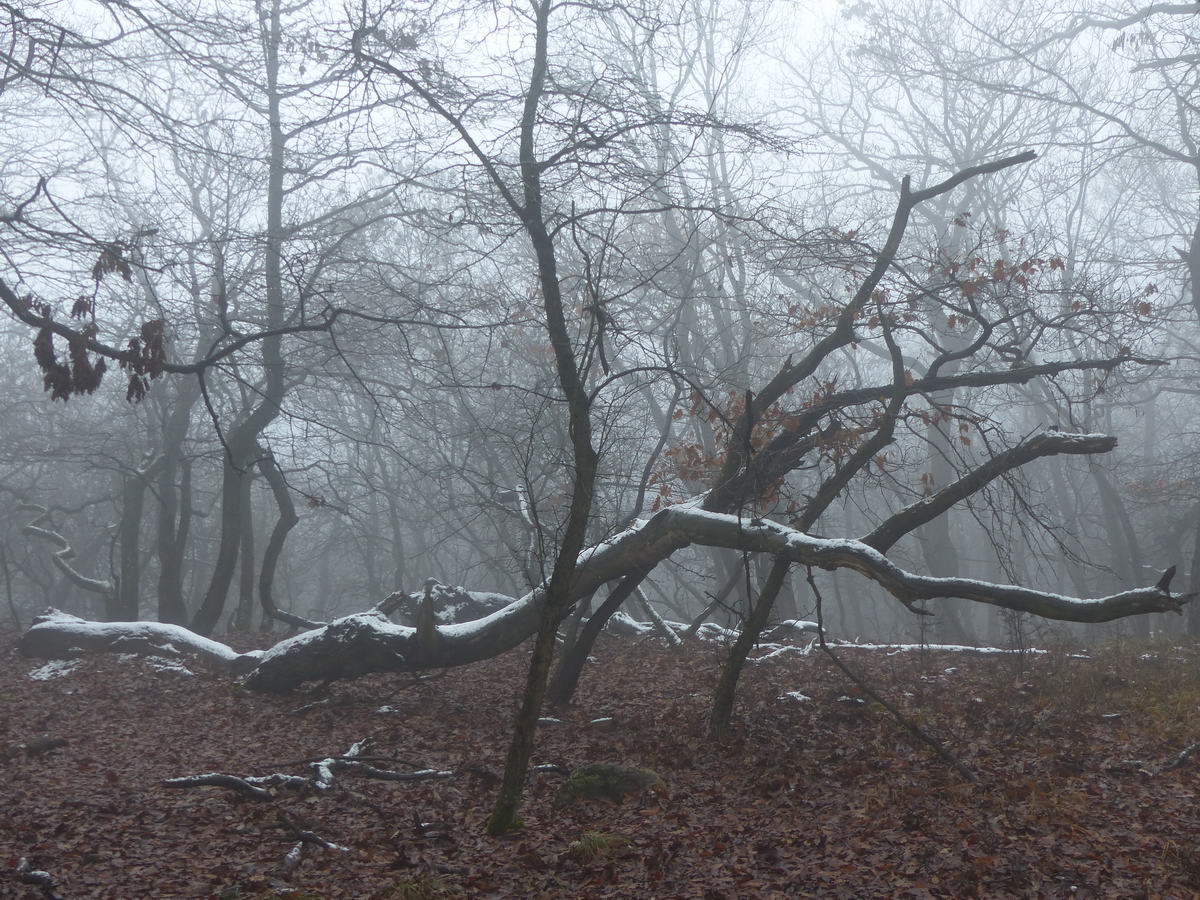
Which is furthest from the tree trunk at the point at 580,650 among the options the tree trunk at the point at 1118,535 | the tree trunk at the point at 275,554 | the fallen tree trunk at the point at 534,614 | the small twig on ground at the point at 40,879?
the tree trunk at the point at 1118,535

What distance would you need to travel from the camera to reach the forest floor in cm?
484

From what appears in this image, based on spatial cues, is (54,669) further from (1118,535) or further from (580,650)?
(1118,535)

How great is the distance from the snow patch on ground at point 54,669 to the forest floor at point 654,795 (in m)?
0.92

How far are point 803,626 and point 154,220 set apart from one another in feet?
32.9

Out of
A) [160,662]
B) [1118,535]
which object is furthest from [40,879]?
[1118,535]

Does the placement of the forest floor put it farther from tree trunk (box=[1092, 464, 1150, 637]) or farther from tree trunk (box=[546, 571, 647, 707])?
tree trunk (box=[1092, 464, 1150, 637])

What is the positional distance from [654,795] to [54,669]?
8.47 m

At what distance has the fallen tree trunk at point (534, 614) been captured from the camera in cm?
571

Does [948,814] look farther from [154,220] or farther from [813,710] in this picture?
[154,220]

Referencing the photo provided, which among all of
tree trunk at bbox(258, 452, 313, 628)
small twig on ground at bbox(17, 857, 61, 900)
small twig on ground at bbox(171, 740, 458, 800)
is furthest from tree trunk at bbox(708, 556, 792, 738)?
tree trunk at bbox(258, 452, 313, 628)

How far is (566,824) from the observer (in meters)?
5.79

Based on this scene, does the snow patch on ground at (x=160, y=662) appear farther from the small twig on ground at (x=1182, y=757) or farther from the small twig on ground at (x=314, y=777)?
the small twig on ground at (x=1182, y=757)

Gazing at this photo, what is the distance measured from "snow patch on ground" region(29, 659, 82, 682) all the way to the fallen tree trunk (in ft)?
1.85

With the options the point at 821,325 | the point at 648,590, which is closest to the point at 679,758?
the point at 821,325
